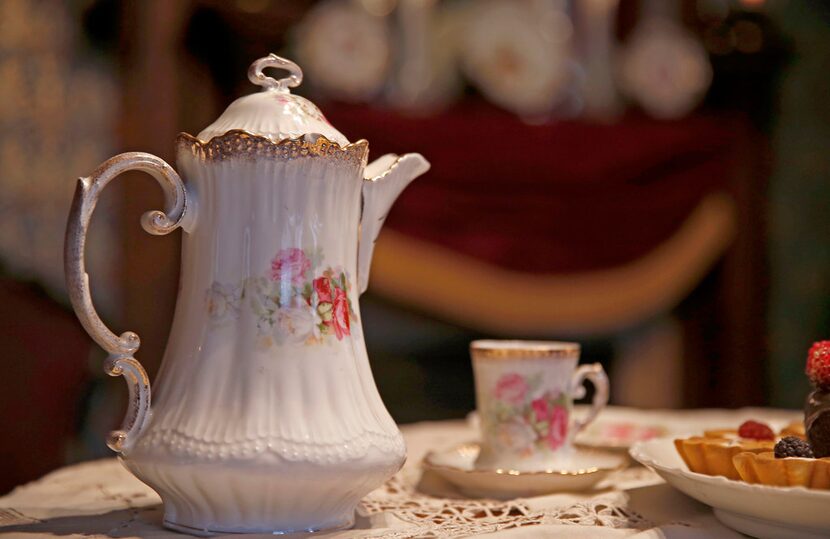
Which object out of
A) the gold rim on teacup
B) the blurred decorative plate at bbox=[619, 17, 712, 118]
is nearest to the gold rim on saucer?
the gold rim on teacup

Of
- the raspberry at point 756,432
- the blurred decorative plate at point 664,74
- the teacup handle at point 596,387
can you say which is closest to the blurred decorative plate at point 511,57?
the blurred decorative plate at point 664,74

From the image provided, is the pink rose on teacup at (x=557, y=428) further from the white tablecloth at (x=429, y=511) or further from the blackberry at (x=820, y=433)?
the blackberry at (x=820, y=433)

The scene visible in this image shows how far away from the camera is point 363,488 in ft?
2.21

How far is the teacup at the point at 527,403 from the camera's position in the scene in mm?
899

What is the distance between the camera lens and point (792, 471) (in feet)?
2.09

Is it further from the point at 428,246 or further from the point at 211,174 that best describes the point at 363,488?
the point at 428,246

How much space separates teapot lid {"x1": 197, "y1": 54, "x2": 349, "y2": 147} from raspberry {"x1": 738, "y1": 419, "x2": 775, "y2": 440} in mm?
416

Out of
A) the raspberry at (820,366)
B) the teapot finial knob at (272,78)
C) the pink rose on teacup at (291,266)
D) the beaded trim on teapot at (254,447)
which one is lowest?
the beaded trim on teapot at (254,447)

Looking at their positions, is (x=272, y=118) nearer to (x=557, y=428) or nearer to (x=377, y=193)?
(x=377, y=193)

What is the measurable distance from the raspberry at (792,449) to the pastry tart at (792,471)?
2 cm

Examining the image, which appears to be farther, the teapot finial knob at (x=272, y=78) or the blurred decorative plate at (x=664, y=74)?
the blurred decorative plate at (x=664, y=74)

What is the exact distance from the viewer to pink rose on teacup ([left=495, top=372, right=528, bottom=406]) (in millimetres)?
902

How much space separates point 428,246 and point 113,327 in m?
0.70

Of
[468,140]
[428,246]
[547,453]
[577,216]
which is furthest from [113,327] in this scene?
[547,453]
